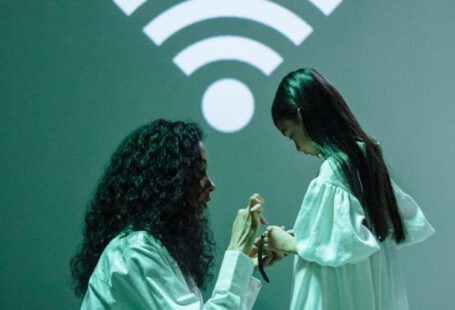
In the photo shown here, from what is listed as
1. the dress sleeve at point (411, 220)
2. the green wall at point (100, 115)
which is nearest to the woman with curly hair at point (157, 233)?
the dress sleeve at point (411, 220)

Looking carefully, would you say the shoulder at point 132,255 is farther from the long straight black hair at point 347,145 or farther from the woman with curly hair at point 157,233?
the long straight black hair at point 347,145

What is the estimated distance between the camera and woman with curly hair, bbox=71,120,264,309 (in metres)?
1.20

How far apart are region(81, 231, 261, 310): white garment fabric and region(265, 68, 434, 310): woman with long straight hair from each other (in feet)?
0.97

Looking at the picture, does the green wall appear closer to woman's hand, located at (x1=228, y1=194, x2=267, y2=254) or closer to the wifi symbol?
the wifi symbol

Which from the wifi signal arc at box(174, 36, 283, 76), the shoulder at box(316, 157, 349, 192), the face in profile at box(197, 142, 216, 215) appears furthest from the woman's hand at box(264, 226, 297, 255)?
the wifi signal arc at box(174, 36, 283, 76)

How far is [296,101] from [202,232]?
0.39m

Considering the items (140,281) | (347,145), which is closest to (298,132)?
(347,145)

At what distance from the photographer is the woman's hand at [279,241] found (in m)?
1.57

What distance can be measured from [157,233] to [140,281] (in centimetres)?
12

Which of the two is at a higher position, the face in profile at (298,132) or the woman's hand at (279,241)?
the face in profile at (298,132)

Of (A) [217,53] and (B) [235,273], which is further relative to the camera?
(A) [217,53]

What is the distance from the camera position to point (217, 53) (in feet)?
8.18

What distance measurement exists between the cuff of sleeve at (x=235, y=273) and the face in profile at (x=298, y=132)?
378 millimetres

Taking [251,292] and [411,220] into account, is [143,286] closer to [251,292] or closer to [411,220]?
[251,292]
